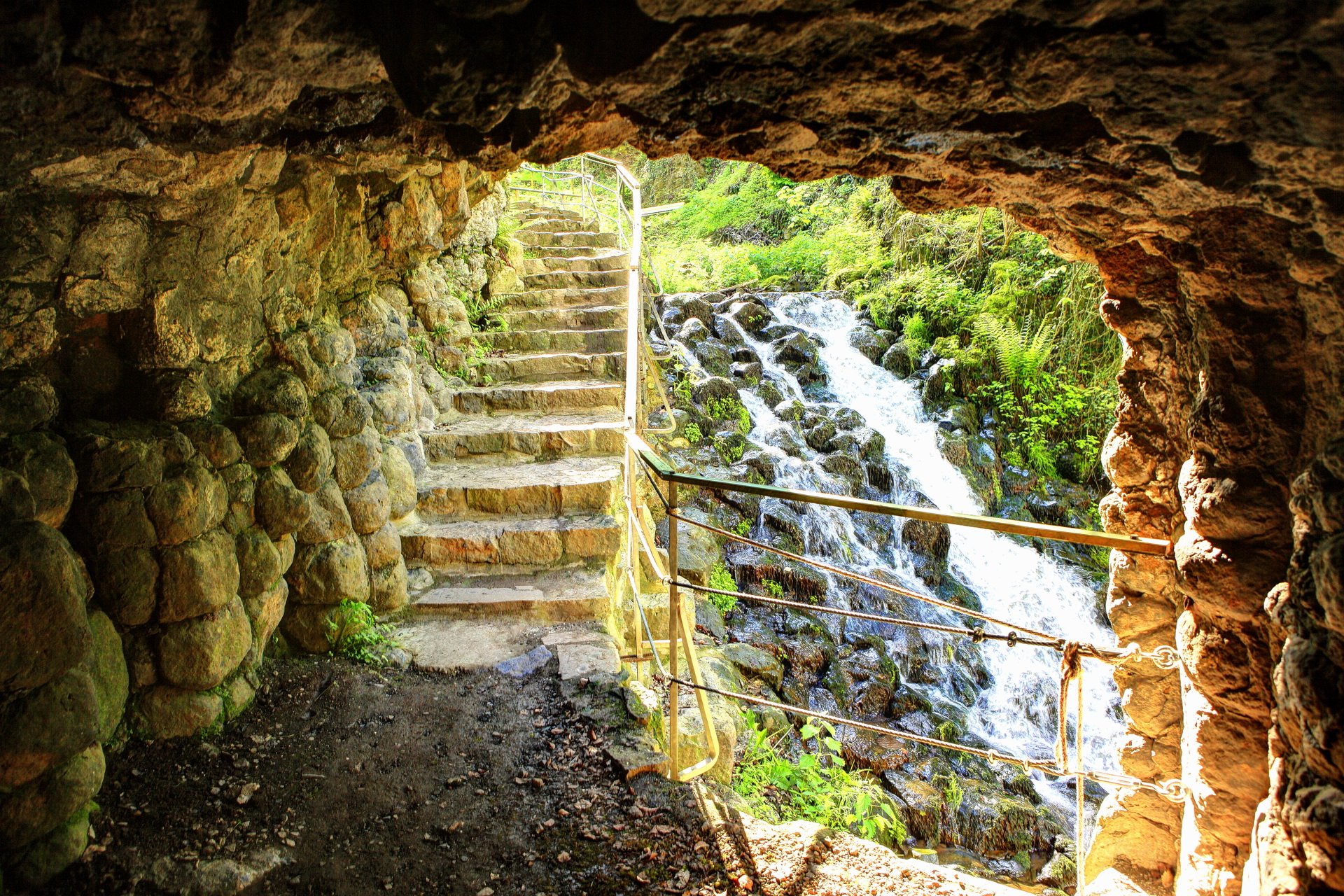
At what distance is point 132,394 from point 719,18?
252 centimetres

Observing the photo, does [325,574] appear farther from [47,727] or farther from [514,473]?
[514,473]

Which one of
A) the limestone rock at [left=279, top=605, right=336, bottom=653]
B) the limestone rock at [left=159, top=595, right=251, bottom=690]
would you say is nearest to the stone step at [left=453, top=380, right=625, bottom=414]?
the limestone rock at [left=279, top=605, right=336, bottom=653]

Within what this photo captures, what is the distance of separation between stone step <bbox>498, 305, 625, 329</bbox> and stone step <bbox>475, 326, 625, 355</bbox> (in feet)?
0.55

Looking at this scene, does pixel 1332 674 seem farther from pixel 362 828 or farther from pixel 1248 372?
pixel 362 828

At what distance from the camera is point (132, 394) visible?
246 cm

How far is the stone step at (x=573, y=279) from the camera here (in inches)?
285

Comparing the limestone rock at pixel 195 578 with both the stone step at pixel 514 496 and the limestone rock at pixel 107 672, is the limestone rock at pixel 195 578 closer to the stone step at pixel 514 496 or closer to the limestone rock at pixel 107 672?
the limestone rock at pixel 107 672

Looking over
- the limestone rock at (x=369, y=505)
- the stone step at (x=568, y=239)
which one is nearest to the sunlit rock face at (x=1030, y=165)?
the limestone rock at (x=369, y=505)

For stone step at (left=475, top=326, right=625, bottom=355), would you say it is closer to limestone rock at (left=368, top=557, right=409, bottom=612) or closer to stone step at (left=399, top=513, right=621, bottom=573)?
stone step at (left=399, top=513, right=621, bottom=573)

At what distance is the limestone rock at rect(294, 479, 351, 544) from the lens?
10.6 ft

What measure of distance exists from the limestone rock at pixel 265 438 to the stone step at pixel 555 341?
3.52 m

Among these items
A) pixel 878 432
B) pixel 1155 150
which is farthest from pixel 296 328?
pixel 878 432

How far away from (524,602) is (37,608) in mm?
2163

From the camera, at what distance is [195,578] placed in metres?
2.48
